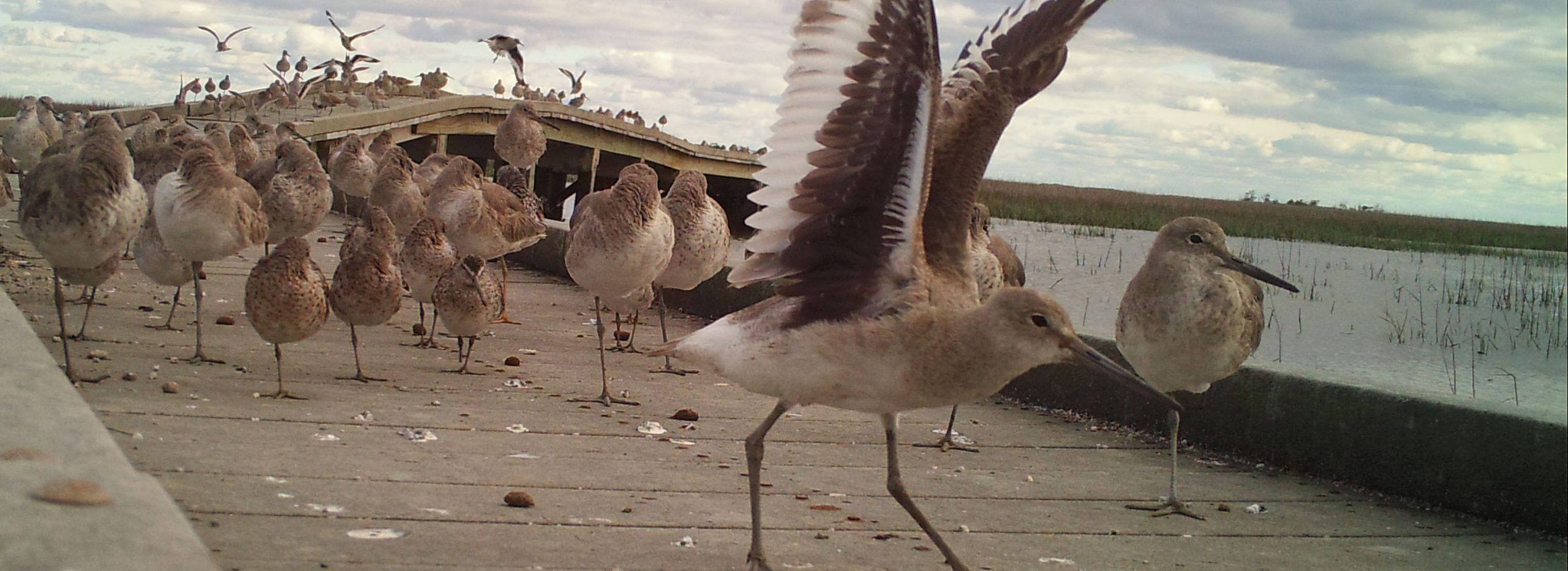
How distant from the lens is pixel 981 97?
434 cm

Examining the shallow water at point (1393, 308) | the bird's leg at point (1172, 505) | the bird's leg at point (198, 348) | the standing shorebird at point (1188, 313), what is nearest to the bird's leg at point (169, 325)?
the bird's leg at point (198, 348)

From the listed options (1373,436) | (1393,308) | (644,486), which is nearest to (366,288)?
(644,486)

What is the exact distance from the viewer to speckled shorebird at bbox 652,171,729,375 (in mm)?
7770

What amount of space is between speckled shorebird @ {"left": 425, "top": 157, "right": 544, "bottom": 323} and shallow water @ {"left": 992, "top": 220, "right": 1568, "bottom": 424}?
3833 millimetres

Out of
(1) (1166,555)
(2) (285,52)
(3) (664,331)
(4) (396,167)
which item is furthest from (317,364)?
(2) (285,52)

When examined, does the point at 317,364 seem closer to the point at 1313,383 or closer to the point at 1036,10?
the point at 1036,10

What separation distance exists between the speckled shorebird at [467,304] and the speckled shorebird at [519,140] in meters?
12.3

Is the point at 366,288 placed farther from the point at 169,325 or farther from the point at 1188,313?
the point at 1188,313

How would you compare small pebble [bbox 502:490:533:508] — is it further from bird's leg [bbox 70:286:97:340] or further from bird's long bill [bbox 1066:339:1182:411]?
bird's leg [bbox 70:286:97:340]

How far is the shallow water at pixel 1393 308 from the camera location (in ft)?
42.2

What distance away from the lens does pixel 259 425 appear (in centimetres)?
477

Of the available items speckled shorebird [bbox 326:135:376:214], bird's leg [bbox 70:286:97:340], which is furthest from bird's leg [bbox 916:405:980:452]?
speckled shorebird [bbox 326:135:376:214]

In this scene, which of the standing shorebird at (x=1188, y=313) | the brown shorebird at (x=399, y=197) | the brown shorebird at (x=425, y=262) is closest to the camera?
the standing shorebird at (x=1188, y=313)

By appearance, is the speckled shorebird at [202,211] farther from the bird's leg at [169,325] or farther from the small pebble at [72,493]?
the small pebble at [72,493]
